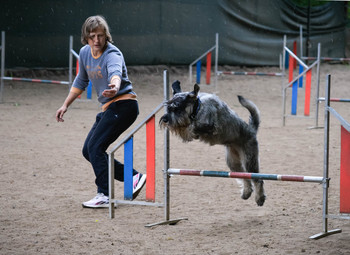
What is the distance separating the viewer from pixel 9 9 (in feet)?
47.1

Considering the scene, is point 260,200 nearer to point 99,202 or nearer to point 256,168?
point 256,168

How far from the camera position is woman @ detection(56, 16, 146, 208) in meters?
4.63

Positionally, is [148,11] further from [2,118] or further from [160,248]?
[160,248]

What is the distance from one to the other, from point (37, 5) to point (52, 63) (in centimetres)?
157

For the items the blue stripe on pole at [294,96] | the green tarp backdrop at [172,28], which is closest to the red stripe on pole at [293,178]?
the blue stripe on pole at [294,96]

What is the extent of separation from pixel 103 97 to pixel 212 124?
43.4 inches

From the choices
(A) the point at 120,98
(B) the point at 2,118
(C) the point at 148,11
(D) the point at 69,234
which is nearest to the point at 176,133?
(A) the point at 120,98

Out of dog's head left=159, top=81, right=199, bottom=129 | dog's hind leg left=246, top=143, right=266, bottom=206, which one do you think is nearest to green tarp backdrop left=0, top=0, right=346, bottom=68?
dog's hind leg left=246, top=143, right=266, bottom=206

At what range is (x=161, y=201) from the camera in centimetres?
527

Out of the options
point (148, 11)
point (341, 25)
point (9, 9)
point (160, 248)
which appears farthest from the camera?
point (341, 25)

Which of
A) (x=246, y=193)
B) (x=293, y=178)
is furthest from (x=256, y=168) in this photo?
(x=293, y=178)

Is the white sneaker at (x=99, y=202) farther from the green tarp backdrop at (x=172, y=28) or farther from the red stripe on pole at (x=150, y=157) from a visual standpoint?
the green tarp backdrop at (x=172, y=28)

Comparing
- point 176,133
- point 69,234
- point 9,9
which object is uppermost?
point 9,9

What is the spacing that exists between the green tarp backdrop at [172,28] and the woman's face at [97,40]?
10450mm
